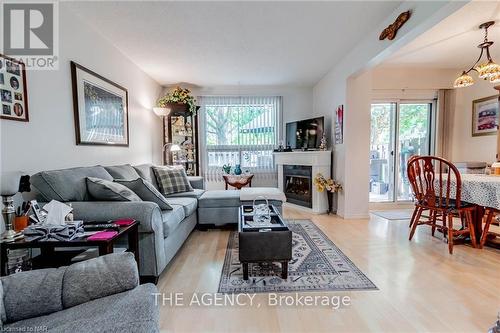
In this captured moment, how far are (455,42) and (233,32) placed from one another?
2.86 meters

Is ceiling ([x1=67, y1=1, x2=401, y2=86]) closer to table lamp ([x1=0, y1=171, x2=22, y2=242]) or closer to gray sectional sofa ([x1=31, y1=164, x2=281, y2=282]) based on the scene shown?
gray sectional sofa ([x1=31, y1=164, x2=281, y2=282])

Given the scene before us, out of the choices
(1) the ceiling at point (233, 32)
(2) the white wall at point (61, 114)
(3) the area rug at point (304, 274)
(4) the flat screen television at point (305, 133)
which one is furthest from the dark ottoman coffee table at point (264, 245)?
(4) the flat screen television at point (305, 133)

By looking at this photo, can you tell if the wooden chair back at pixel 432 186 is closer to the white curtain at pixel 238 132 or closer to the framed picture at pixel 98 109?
the white curtain at pixel 238 132

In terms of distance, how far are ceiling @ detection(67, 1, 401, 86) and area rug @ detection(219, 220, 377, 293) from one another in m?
2.36

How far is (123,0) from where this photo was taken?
7.29 feet

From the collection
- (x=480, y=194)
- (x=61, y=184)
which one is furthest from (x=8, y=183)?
(x=480, y=194)

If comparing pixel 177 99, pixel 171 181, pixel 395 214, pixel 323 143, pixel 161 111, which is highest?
pixel 177 99

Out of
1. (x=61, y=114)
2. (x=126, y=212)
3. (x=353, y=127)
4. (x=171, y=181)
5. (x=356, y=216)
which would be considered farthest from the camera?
(x=356, y=216)

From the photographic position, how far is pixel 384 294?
1.86 metres

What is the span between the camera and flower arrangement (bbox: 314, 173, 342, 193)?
13.4 feet

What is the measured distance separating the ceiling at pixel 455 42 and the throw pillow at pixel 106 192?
10.7 ft

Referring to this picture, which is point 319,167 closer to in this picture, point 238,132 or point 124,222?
point 238,132

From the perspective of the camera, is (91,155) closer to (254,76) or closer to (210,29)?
(210,29)

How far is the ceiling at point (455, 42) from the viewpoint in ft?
8.39
